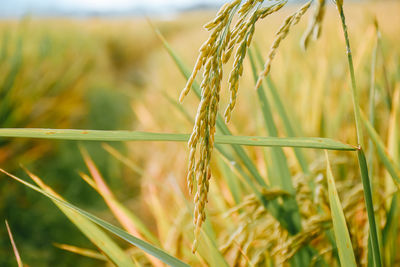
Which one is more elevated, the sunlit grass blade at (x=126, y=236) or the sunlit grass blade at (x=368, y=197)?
the sunlit grass blade at (x=126, y=236)

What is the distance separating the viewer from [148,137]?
430 mm

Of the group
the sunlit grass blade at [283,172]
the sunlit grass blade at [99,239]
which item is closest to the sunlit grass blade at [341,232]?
the sunlit grass blade at [283,172]

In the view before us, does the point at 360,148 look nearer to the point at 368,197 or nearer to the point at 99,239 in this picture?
the point at 368,197

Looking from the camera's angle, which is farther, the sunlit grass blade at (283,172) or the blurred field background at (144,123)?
the blurred field background at (144,123)

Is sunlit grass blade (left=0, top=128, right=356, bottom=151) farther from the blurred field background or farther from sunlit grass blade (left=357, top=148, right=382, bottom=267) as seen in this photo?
the blurred field background

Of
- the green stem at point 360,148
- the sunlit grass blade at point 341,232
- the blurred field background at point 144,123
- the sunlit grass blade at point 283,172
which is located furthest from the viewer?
the blurred field background at point 144,123

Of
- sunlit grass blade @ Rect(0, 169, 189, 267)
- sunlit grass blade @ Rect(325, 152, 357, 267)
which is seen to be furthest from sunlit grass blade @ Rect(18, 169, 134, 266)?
sunlit grass blade @ Rect(325, 152, 357, 267)

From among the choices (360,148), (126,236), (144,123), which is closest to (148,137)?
(126,236)

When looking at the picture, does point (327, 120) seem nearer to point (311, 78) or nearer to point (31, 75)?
point (311, 78)

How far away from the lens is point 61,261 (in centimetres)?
185

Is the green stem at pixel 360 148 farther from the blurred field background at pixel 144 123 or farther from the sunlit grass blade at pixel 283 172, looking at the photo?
the blurred field background at pixel 144 123

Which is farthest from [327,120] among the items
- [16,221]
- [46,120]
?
[46,120]

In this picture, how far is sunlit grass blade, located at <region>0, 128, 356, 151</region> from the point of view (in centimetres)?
37

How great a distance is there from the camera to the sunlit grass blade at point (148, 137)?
0.37 metres
